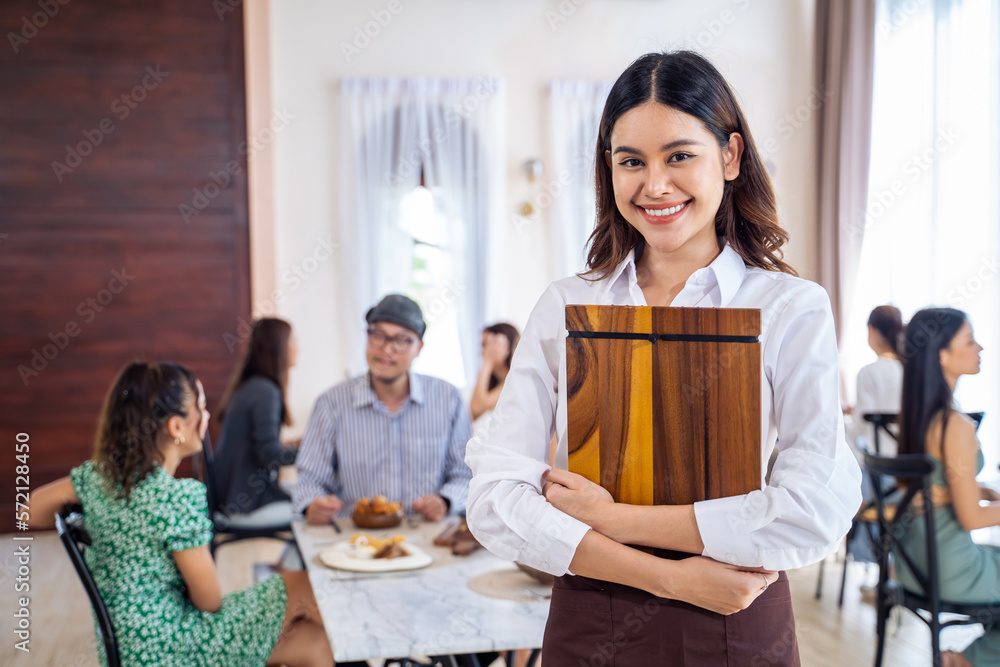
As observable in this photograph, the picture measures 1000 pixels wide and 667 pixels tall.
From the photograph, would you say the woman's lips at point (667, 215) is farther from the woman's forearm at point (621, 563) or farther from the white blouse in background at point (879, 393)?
the white blouse in background at point (879, 393)

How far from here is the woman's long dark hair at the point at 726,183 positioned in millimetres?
1050

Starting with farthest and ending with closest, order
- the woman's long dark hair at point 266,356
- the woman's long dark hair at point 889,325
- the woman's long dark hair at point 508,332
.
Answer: the woman's long dark hair at point 508,332, the woman's long dark hair at point 889,325, the woman's long dark hair at point 266,356

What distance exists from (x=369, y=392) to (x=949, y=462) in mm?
1943

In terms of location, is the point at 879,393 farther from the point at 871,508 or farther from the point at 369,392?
the point at 369,392

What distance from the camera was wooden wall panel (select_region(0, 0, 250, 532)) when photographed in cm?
537

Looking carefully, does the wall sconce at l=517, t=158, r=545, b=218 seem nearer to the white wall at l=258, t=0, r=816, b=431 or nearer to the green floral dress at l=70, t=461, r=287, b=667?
the white wall at l=258, t=0, r=816, b=431

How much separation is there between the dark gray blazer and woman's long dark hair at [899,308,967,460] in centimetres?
247

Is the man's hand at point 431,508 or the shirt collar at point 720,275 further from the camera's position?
the man's hand at point 431,508

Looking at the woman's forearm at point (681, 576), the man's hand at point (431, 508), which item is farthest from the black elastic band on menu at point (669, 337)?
the man's hand at point (431, 508)

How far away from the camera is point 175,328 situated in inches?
220

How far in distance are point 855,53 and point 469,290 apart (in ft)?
10.3

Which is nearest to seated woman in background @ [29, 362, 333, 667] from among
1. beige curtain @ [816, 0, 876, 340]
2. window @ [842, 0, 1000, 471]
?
window @ [842, 0, 1000, 471]

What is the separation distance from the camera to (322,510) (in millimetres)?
2580

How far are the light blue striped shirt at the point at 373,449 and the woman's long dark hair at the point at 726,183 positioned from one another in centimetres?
185
